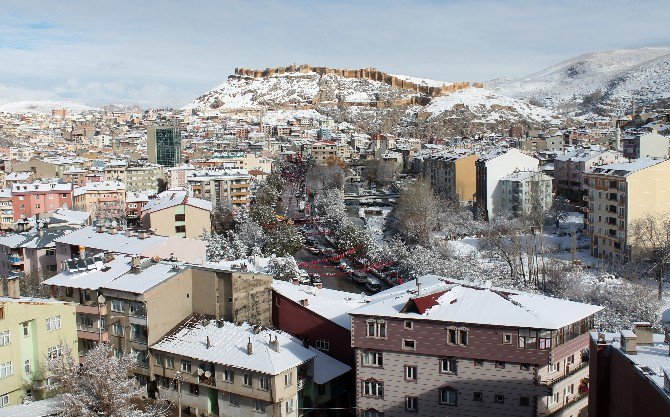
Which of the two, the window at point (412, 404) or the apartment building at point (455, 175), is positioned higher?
the apartment building at point (455, 175)

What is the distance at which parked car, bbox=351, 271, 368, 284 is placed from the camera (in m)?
18.3

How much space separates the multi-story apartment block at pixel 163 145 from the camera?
46469mm

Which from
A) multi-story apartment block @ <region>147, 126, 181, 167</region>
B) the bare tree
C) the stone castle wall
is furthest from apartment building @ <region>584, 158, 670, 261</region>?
the stone castle wall

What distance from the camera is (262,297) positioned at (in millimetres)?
10297

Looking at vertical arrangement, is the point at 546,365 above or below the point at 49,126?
below

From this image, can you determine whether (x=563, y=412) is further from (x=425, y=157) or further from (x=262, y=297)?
(x=425, y=157)

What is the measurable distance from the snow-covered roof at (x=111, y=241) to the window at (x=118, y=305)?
8.98 feet

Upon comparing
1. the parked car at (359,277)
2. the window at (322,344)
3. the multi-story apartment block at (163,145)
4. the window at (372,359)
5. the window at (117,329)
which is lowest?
the parked car at (359,277)

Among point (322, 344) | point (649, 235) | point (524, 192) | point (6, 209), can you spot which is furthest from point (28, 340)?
point (524, 192)

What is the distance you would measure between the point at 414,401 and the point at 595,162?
829 inches

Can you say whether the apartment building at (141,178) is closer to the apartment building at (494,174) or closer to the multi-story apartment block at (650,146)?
the apartment building at (494,174)


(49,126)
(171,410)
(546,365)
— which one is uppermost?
(49,126)

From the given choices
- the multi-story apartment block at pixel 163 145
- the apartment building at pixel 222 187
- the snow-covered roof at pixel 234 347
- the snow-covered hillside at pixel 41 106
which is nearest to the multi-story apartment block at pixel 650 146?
the apartment building at pixel 222 187

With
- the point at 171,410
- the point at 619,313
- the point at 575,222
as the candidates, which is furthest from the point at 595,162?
the point at 171,410
